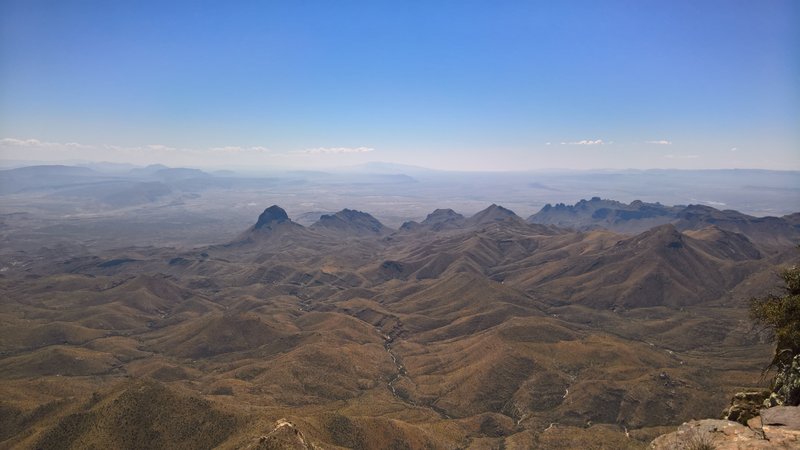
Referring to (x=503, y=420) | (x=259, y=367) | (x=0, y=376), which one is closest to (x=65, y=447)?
(x=259, y=367)

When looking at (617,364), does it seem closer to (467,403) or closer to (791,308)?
(467,403)

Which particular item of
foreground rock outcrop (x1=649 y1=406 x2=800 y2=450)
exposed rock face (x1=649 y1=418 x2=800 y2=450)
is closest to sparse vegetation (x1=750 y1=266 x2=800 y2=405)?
foreground rock outcrop (x1=649 y1=406 x2=800 y2=450)

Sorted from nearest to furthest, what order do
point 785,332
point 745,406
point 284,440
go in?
point 745,406, point 785,332, point 284,440

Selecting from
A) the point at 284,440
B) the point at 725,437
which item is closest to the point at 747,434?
the point at 725,437

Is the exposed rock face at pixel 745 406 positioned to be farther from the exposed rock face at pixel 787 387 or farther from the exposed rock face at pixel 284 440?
the exposed rock face at pixel 284 440

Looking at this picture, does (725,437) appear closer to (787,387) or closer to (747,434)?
(747,434)
